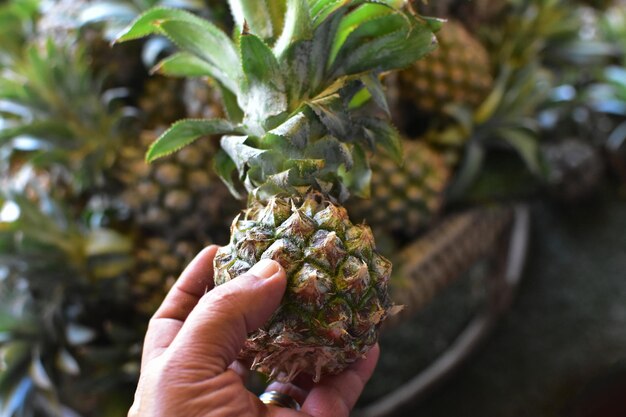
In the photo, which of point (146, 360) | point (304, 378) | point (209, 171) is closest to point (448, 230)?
point (209, 171)

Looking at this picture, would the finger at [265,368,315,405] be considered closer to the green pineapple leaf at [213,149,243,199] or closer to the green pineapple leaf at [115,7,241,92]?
the green pineapple leaf at [213,149,243,199]

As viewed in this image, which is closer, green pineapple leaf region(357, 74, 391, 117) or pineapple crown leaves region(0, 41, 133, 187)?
green pineapple leaf region(357, 74, 391, 117)

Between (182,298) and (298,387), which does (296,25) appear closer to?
(182,298)

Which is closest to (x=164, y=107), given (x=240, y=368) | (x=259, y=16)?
(x=259, y=16)

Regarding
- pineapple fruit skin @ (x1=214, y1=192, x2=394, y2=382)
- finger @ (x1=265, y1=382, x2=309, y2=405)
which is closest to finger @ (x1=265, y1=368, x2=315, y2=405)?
finger @ (x1=265, y1=382, x2=309, y2=405)

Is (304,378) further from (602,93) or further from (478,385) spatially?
(602,93)

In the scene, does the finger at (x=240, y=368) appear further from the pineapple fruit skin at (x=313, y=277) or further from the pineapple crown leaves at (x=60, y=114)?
the pineapple crown leaves at (x=60, y=114)
